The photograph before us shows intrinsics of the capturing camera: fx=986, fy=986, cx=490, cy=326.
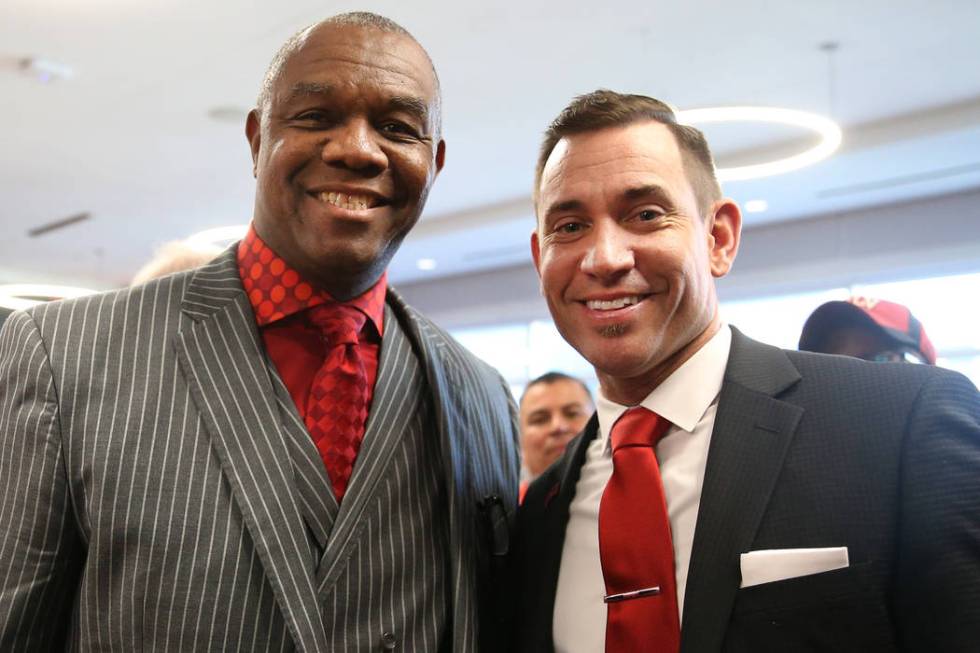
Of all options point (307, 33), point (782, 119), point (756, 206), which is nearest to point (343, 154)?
point (307, 33)

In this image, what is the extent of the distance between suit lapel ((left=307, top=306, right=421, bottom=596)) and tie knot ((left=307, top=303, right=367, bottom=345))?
11 cm

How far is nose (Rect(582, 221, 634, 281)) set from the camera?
1652 mm

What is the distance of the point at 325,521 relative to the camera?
5.12ft

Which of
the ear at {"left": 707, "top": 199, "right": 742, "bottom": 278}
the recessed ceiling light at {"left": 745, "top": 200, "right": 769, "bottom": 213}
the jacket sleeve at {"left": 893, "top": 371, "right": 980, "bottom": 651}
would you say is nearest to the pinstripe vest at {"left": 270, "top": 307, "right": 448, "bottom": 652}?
the ear at {"left": 707, "top": 199, "right": 742, "bottom": 278}

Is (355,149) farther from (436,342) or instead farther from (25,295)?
(25,295)

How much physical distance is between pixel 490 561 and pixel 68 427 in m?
0.81

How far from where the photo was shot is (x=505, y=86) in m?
6.86

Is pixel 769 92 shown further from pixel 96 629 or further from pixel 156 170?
pixel 96 629

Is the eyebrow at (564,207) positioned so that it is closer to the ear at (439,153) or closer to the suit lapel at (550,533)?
the ear at (439,153)

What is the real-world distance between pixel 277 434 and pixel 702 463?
69 centimetres

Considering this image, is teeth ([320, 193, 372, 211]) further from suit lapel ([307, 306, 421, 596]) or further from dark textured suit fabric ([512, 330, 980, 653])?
dark textured suit fabric ([512, 330, 980, 653])

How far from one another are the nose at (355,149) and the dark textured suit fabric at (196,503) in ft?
0.99

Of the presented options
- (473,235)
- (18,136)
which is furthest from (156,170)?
(473,235)

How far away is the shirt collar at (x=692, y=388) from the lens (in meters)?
1.67
